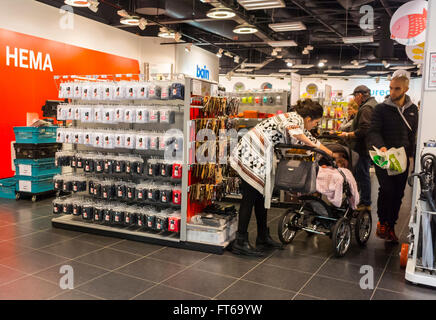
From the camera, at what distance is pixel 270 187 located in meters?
3.82

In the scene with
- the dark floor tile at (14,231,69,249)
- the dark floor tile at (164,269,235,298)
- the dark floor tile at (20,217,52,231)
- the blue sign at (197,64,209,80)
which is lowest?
the dark floor tile at (20,217,52,231)

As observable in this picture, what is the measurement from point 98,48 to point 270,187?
781 cm

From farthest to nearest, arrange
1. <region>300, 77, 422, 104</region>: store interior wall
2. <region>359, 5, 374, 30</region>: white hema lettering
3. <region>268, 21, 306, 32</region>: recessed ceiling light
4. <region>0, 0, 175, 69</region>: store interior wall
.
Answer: <region>300, 77, 422, 104</region>: store interior wall < <region>359, 5, 374, 30</region>: white hema lettering < <region>268, 21, 306, 32</region>: recessed ceiling light < <region>0, 0, 175, 69</region>: store interior wall

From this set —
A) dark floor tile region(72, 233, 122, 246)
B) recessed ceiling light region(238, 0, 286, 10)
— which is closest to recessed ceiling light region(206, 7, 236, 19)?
recessed ceiling light region(238, 0, 286, 10)

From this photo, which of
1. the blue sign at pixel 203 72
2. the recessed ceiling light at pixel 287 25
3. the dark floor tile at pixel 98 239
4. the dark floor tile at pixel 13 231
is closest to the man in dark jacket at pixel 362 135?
the dark floor tile at pixel 98 239

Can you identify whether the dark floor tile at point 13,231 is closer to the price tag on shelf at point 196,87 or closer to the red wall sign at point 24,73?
the price tag on shelf at point 196,87

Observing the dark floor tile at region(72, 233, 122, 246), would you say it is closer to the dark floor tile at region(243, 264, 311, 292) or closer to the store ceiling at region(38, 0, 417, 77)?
the dark floor tile at region(243, 264, 311, 292)

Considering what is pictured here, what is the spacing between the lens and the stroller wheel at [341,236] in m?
3.88

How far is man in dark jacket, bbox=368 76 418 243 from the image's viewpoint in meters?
4.36

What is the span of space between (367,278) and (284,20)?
11.2 metres

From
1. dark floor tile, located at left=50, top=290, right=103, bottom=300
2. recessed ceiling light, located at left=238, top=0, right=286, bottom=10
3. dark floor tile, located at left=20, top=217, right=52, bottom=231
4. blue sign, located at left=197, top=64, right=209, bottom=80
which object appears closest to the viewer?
dark floor tile, located at left=50, top=290, right=103, bottom=300

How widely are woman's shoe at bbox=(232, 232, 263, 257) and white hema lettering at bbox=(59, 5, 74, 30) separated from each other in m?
7.14
